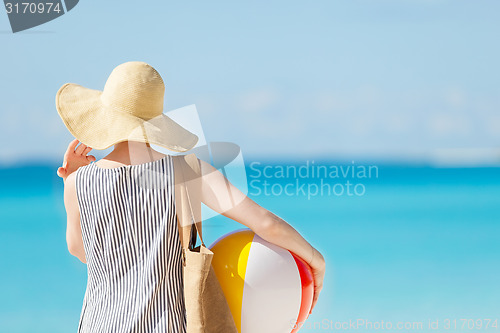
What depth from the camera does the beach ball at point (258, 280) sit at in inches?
84.2

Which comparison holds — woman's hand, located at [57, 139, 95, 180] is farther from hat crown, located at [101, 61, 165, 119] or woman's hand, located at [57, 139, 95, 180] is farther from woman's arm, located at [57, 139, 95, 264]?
hat crown, located at [101, 61, 165, 119]

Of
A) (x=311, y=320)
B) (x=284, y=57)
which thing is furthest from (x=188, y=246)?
(x=284, y=57)

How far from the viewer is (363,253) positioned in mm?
9156

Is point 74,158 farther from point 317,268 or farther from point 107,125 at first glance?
point 317,268

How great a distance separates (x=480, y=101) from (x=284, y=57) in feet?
19.2

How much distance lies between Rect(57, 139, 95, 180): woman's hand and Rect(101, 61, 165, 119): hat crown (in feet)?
1.04

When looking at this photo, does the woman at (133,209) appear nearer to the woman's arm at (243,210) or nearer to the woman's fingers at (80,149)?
the woman's arm at (243,210)

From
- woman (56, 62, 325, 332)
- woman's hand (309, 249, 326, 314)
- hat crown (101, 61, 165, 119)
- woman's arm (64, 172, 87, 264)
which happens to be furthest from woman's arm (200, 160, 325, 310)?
woman's arm (64, 172, 87, 264)

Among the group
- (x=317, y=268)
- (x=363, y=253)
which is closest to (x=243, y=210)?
(x=317, y=268)

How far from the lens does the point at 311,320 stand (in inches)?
236

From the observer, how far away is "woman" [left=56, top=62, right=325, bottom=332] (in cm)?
193

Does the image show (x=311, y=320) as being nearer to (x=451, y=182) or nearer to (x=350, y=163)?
(x=451, y=182)

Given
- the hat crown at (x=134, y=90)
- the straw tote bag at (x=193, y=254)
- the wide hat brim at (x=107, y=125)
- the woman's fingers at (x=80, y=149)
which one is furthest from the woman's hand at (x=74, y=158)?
the straw tote bag at (x=193, y=254)

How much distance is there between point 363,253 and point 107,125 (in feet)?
24.7
